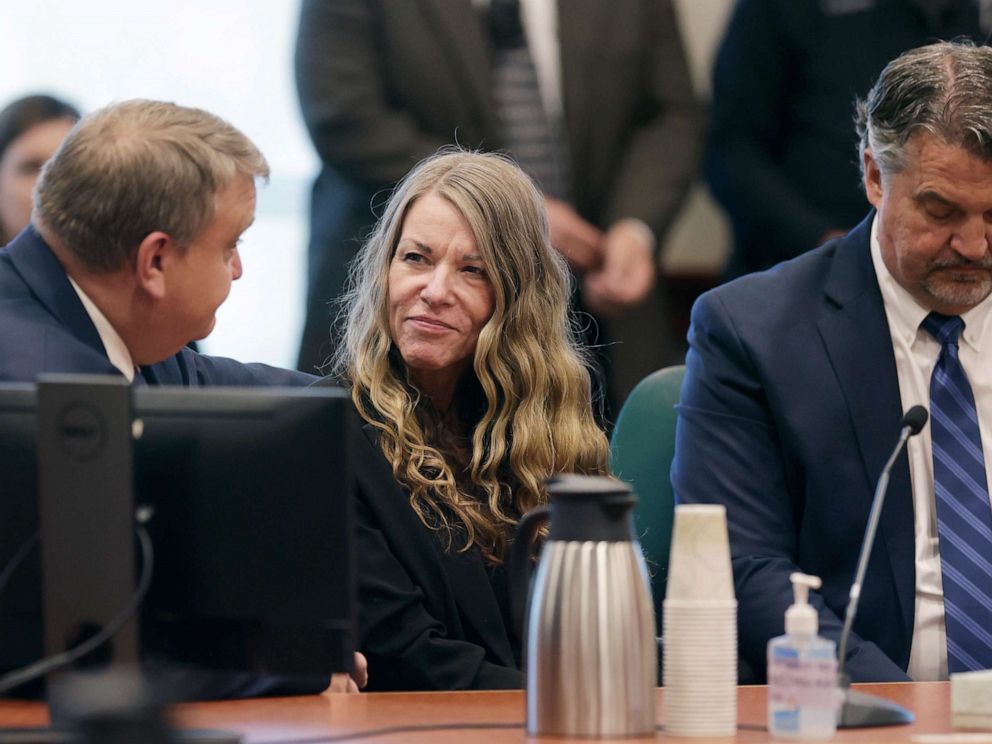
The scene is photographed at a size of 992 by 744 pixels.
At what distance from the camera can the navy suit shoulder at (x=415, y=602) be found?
7.69 feet

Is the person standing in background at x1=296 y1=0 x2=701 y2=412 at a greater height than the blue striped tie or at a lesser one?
greater

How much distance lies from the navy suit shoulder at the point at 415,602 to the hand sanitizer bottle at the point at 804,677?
69 cm

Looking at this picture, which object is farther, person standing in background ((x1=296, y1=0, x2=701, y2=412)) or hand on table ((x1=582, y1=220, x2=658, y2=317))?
hand on table ((x1=582, y1=220, x2=658, y2=317))

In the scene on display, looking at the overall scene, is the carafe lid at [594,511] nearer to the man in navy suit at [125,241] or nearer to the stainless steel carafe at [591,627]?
the stainless steel carafe at [591,627]

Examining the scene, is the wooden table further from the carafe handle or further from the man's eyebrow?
the man's eyebrow

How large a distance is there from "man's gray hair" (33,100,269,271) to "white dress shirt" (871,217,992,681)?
3.78ft

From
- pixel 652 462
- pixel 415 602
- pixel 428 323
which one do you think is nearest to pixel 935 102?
pixel 652 462

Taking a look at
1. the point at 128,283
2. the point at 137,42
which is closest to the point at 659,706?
the point at 128,283

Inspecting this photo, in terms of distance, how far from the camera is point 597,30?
3.93 m

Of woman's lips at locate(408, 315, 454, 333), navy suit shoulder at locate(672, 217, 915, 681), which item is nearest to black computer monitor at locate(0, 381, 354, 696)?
woman's lips at locate(408, 315, 454, 333)

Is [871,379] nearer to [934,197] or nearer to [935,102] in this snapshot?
[934,197]

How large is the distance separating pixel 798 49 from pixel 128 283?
2.27 meters

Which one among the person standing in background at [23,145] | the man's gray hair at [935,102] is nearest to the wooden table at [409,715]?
the man's gray hair at [935,102]

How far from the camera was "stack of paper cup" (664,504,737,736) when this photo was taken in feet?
5.54
